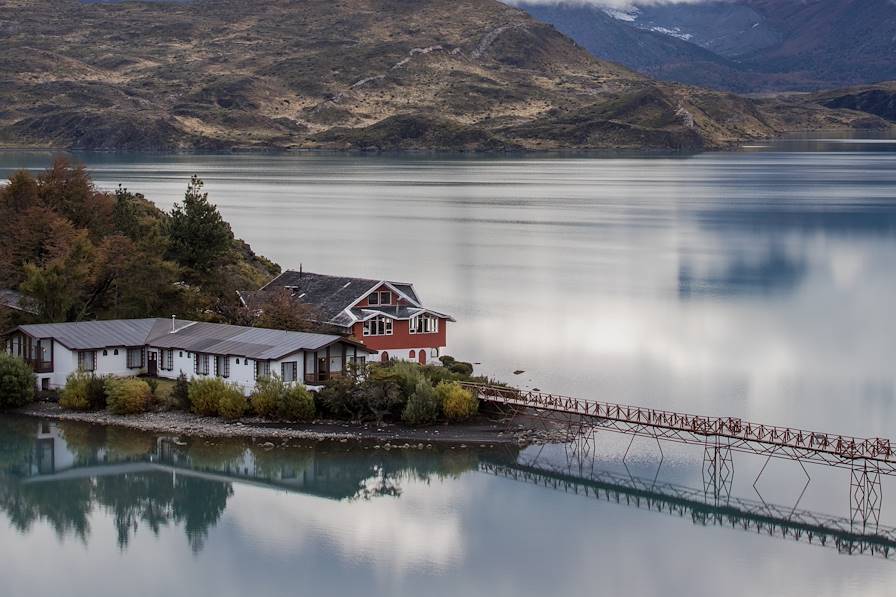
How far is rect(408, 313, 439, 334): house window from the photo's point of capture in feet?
151

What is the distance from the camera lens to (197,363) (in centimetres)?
4278

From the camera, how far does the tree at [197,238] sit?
53.5m

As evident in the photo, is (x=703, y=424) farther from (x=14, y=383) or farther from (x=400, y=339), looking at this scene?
(x=14, y=383)

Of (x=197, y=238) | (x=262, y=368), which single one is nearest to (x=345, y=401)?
(x=262, y=368)

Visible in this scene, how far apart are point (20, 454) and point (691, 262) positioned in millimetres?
54443

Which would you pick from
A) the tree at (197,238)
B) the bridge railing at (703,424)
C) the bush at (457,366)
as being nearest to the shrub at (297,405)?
the bridge railing at (703,424)

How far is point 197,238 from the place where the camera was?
54.0 meters

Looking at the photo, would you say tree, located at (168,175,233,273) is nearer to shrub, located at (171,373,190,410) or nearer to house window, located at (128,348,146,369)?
house window, located at (128,348,146,369)

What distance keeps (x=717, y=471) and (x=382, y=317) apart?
13.8m

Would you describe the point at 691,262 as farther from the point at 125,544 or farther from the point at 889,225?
the point at 125,544

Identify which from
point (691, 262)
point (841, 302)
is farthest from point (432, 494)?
point (691, 262)

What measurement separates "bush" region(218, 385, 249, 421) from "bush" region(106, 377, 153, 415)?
101 inches

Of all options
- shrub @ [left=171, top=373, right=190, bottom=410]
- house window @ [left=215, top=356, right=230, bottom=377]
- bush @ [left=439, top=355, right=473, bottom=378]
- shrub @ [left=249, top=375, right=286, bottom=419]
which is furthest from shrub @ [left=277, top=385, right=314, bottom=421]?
bush @ [left=439, top=355, right=473, bottom=378]

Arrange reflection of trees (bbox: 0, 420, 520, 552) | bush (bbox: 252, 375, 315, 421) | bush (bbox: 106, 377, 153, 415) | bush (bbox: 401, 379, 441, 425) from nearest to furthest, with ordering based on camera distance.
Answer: reflection of trees (bbox: 0, 420, 520, 552) → bush (bbox: 401, 379, 441, 425) → bush (bbox: 252, 375, 315, 421) → bush (bbox: 106, 377, 153, 415)
